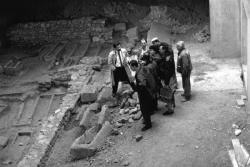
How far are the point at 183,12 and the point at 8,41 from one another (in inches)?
336

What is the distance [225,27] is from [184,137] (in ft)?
18.5

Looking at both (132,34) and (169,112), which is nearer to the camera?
(169,112)

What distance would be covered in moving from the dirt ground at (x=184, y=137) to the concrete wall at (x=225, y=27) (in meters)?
2.12

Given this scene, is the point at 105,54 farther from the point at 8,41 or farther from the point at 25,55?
the point at 8,41

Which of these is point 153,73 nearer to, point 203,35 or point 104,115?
point 104,115

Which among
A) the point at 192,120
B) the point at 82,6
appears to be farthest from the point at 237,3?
the point at 82,6

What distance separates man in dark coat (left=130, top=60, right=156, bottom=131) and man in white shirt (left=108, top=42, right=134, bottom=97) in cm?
177

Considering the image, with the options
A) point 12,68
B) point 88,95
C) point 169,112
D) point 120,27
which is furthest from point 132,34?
point 169,112

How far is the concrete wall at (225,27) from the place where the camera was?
13.7 m

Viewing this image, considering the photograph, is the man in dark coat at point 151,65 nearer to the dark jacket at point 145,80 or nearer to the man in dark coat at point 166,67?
the dark jacket at point 145,80

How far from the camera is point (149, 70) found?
9.81 meters

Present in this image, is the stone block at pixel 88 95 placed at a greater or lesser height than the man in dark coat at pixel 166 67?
lesser

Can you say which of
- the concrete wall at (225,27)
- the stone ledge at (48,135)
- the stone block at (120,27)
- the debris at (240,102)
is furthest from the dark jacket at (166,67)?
the stone block at (120,27)

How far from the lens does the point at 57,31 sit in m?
20.5
